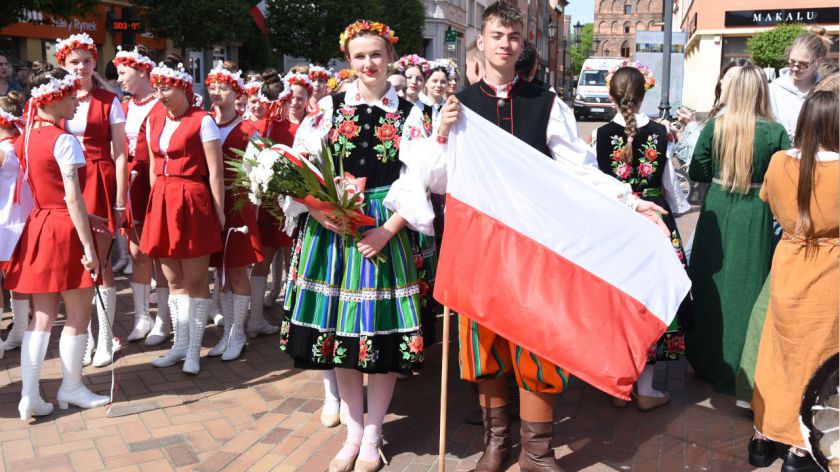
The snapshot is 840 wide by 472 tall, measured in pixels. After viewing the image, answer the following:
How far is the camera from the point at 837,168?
3.64m

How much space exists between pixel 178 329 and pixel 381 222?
7.76ft

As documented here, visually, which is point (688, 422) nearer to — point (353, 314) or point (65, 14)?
point (353, 314)

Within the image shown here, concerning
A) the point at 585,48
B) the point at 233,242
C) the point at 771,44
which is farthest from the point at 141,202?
the point at 585,48

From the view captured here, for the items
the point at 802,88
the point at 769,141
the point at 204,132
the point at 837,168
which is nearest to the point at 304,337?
the point at 204,132

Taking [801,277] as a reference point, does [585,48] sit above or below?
above

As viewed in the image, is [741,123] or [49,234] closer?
[49,234]

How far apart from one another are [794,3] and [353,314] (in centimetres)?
4096

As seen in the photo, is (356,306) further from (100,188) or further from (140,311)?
(140,311)

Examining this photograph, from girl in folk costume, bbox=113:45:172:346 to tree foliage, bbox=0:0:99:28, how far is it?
9.59 meters

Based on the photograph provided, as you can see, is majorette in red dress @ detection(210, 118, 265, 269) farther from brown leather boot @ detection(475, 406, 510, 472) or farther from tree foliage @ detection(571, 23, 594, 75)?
tree foliage @ detection(571, 23, 594, 75)

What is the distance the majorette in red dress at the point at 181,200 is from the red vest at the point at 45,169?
2.44 ft

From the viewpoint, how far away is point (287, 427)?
447cm

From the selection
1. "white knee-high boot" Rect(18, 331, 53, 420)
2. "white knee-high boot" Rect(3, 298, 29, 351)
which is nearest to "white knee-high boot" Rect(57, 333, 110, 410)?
"white knee-high boot" Rect(18, 331, 53, 420)

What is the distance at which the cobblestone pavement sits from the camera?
4.06m
